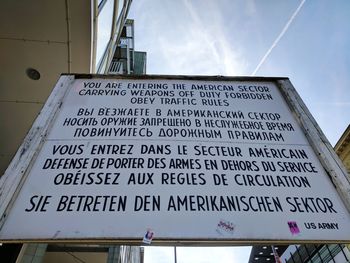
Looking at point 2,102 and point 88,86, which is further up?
point 2,102

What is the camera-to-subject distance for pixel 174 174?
173 centimetres

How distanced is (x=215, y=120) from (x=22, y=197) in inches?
60.0

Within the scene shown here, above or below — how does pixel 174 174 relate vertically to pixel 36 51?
below

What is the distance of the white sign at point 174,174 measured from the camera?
1.45 meters

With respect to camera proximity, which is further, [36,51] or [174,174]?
[36,51]

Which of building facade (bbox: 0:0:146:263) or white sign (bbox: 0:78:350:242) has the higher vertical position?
building facade (bbox: 0:0:146:263)

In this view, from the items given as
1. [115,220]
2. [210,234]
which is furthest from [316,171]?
[115,220]

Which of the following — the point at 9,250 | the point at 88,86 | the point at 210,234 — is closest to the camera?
the point at 210,234

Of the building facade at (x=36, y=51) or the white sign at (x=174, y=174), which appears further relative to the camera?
the building facade at (x=36, y=51)

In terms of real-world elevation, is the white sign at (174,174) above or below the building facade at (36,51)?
below

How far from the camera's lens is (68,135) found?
197cm

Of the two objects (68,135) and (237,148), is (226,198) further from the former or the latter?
(68,135)

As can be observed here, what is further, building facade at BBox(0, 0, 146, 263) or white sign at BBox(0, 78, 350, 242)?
building facade at BBox(0, 0, 146, 263)

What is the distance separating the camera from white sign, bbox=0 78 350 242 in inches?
57.1
